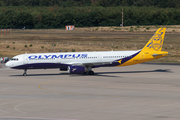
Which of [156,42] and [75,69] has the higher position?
[156,42]

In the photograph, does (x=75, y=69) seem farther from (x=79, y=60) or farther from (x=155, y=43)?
(x=155, y=43)

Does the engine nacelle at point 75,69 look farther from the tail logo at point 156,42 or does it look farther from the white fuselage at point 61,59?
the tail logo at point 156,42

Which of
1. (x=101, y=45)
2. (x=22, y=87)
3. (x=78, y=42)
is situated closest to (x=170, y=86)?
(x=22, y=87)

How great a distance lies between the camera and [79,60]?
189 feet

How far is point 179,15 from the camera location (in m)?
171

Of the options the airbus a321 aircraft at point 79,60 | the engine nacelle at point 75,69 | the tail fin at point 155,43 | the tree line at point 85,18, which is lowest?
the engine nacelle at point 75,69

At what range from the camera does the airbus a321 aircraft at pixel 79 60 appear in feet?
184

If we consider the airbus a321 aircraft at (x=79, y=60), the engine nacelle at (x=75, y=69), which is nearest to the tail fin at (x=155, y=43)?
the airbus a321 aircraft at (x=79, y=60)

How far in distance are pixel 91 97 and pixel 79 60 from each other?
21.5m

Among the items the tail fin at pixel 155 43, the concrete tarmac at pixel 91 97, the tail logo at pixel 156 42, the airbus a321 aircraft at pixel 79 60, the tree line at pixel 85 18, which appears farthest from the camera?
the tree line at pixel 85 18

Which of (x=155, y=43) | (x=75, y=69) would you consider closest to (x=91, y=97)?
(x=75, y=69)

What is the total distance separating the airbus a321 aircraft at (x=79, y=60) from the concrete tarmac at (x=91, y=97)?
79.5 inches

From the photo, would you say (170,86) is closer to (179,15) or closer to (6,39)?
(6,39)

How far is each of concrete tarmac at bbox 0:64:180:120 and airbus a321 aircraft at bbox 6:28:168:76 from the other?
2.02m
